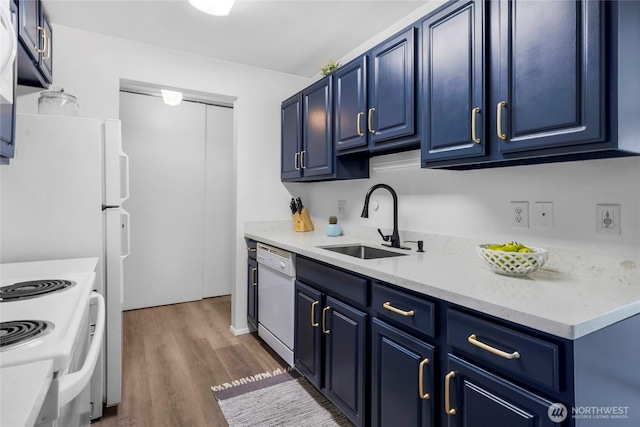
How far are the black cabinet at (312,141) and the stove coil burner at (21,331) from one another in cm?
188

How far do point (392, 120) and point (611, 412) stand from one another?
4.87ft

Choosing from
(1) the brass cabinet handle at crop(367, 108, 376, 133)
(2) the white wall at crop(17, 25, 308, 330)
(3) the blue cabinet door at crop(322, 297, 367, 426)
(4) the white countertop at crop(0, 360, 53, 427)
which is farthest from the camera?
(2) the white wall at crop(17, 25, 308, 330)

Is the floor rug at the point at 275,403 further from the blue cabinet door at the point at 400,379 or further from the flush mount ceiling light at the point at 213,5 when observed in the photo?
the flush mount ceiling light at the point at 213,5

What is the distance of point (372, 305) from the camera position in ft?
4.92

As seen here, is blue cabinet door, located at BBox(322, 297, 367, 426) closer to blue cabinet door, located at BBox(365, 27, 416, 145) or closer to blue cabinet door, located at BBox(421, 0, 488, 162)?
blue cabinet door, located at BBox(421, 0, 488, 162)

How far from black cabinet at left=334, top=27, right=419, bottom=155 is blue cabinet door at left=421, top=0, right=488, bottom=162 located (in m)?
0.11

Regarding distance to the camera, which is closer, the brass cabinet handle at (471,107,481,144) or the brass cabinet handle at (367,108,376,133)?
the brass cabinet handle at (471,107,481,144)

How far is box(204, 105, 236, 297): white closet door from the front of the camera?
3900 mm

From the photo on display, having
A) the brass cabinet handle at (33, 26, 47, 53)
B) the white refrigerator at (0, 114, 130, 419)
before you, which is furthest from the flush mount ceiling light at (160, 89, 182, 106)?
the white refrigerator at (0, 114, 130, 419)

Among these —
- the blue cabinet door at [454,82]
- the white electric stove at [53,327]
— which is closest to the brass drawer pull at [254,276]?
the white electric stove at [53,327]

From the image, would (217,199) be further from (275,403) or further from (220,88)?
(275,403)

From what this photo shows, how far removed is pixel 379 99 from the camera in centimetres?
196

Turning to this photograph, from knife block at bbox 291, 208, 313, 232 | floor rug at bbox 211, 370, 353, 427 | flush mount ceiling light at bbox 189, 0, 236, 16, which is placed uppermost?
flush mount ceiling light at bbox 189, 0, 236, 16

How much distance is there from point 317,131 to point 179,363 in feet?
6.63
